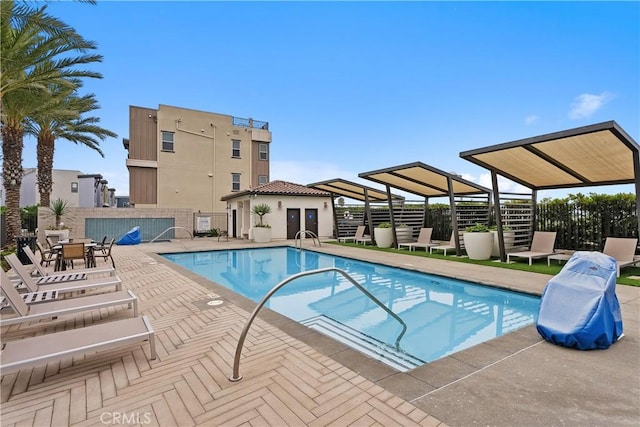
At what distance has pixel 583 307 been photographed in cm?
385

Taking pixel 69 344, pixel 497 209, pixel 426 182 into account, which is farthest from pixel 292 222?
pixel 69 344

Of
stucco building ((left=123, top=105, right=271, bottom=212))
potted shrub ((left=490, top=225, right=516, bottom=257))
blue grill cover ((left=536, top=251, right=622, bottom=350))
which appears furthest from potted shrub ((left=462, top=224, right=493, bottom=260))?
stucco building ((left=123, top=105, right=271, bottom=212))

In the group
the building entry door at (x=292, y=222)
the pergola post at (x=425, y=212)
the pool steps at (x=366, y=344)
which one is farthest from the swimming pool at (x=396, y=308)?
Answer: the building entry door at (x=292, y=222)

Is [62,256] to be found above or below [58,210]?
below

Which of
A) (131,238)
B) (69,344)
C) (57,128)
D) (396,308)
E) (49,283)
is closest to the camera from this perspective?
(69,344)

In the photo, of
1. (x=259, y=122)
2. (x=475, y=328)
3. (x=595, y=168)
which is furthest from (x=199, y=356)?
(x=259, y=122)

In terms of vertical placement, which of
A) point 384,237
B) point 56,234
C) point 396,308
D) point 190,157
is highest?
point 190,157

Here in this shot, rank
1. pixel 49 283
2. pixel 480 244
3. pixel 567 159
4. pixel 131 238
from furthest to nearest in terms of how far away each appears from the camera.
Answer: pixel 131 238 < pixel 480 244 < pixel 567 159 < pixel 49 283

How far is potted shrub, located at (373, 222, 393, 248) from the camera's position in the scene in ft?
51.3

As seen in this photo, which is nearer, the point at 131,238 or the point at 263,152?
the point at 131,238

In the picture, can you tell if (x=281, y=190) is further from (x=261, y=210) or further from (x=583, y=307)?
(x=583, y=307)

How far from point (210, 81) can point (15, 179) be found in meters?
11.1

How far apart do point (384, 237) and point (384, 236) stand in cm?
5

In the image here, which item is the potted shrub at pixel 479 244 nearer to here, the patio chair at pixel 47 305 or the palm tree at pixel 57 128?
the patio chair at pixel 47 305
